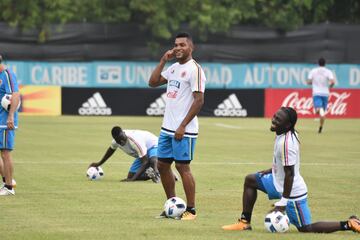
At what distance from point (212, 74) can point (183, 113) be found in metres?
32.0

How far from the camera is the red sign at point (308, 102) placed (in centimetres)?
4081

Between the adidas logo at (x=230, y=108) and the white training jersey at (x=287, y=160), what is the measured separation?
28.3 metres

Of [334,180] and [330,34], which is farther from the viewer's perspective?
[330,34]

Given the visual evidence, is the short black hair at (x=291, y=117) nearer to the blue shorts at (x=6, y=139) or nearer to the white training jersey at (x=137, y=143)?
the blue shorts at (x=6, y=139)

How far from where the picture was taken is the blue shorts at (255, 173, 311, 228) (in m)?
11.5

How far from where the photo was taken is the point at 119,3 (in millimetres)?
51031

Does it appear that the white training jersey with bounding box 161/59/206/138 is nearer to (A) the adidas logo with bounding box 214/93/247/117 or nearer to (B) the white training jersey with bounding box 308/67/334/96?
(B) the white training jersey with bounding box 308/67/334/96

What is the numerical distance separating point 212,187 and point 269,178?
5.11 metres

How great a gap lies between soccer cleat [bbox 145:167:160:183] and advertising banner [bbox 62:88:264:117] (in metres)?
21.7

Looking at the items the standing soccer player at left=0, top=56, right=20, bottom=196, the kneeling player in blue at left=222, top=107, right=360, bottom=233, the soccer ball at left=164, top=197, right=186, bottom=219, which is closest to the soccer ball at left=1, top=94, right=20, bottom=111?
the standing soccer player at left=0, top=56, right=20, bottom=196

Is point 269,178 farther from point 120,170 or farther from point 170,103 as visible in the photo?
point 120,170

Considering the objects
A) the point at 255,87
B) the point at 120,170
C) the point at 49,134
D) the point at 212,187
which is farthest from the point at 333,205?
the point at 255,87

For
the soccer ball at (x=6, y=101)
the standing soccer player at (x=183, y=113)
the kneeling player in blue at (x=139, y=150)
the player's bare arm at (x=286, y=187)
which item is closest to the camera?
the player's bare arm at (x=286, y=187)

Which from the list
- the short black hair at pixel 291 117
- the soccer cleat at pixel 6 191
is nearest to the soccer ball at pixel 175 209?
the short black hair at pixel 291 117
